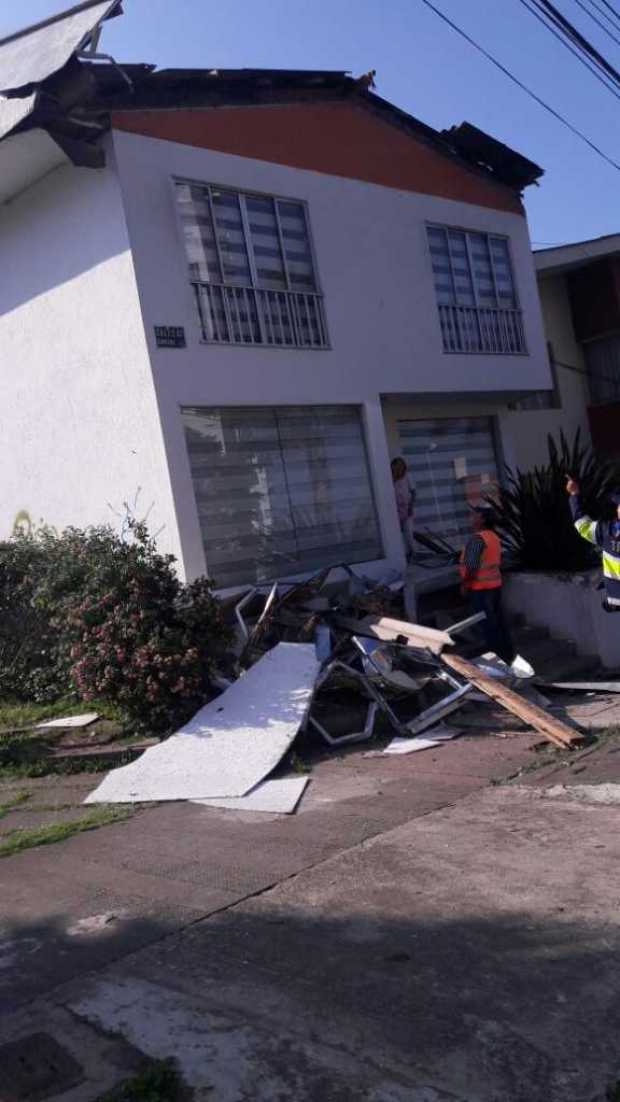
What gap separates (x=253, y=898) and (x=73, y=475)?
23.8 ft

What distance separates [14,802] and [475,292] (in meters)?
A: 9.88

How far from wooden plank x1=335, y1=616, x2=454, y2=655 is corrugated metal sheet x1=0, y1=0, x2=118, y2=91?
5.79 metres

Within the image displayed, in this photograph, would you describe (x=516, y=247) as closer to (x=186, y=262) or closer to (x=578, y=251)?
(x=578, y=251)

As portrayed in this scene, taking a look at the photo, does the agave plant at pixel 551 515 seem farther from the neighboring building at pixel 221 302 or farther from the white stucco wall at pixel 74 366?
the white stucco wall at pixel 74 366

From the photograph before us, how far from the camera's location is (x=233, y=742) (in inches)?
339

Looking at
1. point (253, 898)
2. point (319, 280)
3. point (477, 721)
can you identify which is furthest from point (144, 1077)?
point (319, 280)

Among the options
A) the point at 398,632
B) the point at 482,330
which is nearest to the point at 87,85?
the point at 398,632

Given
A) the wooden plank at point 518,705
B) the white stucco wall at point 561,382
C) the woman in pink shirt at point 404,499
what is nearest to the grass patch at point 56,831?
the wooden plank at point 518,705

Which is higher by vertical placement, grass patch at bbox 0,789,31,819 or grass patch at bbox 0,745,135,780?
grass patch at bbox 0,745,135,780

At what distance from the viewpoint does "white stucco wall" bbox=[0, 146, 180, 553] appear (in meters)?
11.0

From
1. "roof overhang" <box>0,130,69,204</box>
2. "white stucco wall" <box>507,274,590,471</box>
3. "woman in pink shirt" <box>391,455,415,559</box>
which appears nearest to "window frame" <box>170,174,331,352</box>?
"roof overhang" <box>0,130,69,204</box>

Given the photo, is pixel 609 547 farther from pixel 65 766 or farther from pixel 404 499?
pixel 65 766

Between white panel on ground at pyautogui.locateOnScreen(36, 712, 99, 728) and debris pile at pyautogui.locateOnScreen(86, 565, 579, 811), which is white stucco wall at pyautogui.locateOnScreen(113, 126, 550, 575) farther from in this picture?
white panel on ground at pyautogui.locateOnScreen(36, 712, 99, 728)

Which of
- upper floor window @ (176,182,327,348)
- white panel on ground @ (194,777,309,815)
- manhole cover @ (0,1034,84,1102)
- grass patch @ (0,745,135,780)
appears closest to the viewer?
manhole cover @ (0,1034,84,1102)
